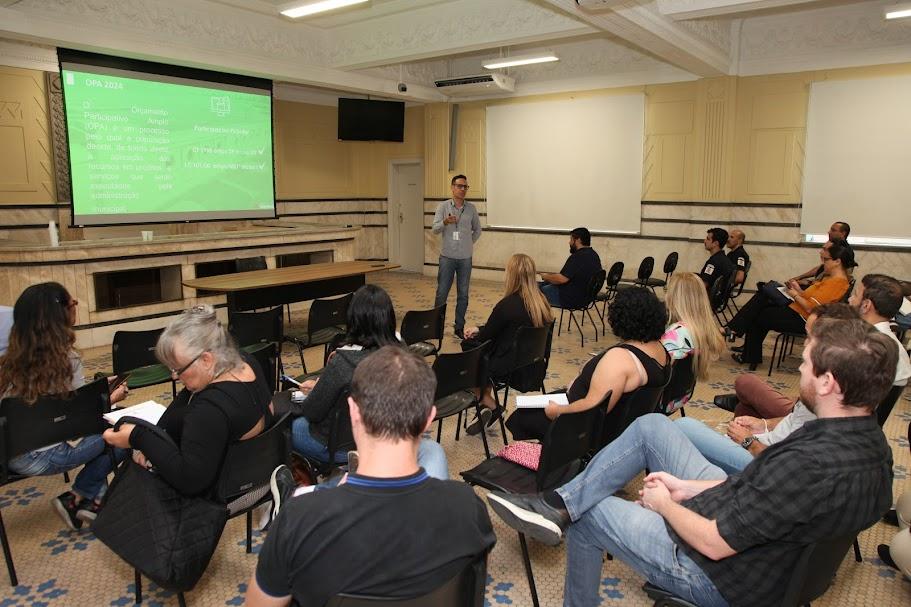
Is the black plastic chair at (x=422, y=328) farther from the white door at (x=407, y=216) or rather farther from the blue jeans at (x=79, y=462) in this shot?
the white door at (x=407, y=216)

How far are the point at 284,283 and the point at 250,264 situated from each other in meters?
1.41

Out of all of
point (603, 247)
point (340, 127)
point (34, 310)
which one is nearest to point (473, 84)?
point (340, 127)

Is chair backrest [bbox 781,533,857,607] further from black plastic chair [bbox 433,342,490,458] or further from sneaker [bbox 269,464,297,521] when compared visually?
black plastic chair [bbox 433,342,490,458]

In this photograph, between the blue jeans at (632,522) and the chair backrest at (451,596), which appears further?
the blue jeans at (632,522)

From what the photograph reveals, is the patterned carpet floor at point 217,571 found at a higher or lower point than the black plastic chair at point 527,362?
lower

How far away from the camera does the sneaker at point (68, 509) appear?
297cm

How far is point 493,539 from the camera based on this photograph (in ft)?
4.66

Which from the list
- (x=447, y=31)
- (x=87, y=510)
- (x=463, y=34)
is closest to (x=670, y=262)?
(x=463, y=34)

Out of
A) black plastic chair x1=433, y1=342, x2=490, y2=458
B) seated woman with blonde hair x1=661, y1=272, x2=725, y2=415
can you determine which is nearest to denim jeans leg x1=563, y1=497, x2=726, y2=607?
black plastic chair x1=433, y1=342, x2=490, y2=458

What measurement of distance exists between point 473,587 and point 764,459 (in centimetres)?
89

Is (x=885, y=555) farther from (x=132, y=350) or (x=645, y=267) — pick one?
(x=645, y=267)

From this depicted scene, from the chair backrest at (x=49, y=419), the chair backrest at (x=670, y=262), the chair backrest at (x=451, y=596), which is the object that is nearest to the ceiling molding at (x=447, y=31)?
the chair backrest at (x=670, y=262)

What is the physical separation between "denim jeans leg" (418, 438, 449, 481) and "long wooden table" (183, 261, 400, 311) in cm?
358

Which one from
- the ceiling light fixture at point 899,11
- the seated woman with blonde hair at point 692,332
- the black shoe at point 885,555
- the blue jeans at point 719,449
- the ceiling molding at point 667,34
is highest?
the ceiling light fixture at point 899,11
